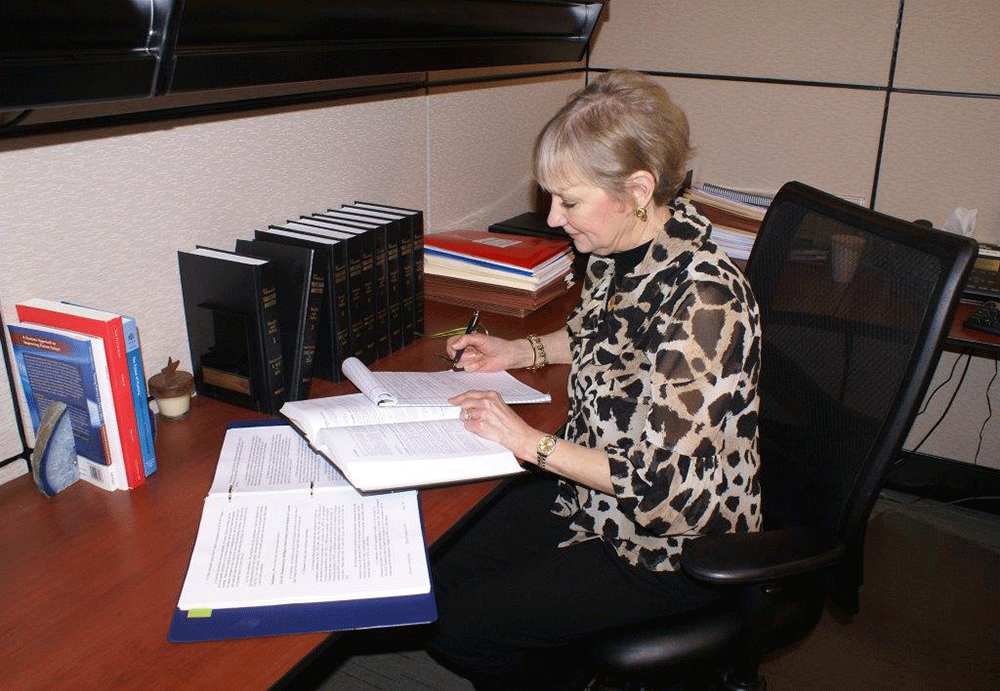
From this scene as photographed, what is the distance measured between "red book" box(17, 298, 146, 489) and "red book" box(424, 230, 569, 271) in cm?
84

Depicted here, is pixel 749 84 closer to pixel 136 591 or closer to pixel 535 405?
pixel 535 405

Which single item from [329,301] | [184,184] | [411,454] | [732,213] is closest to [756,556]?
[411,454]

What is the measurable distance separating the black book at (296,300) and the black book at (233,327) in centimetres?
3

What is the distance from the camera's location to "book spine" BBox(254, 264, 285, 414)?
1.23 meters

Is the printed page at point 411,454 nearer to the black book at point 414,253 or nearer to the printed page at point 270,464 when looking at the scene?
the printed page at point 270,464

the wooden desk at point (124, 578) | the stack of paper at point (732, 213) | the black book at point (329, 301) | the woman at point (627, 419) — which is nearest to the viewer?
the wooden desk at point (124, 578)

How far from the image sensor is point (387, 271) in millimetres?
1508

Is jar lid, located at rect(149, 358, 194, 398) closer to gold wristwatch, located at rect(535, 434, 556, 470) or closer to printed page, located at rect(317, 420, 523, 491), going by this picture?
printed page, located at rect(317, 420, 523, 491)

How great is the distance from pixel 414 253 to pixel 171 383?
1.71 ft

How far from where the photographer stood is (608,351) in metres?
1.30

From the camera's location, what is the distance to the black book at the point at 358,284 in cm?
140

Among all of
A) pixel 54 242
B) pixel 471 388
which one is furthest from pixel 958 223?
pixel 54 242

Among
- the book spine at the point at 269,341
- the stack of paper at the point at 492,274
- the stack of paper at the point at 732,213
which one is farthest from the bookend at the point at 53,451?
the stack of paper at the point at 732,213

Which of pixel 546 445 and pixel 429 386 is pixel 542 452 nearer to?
pixel 546 445
